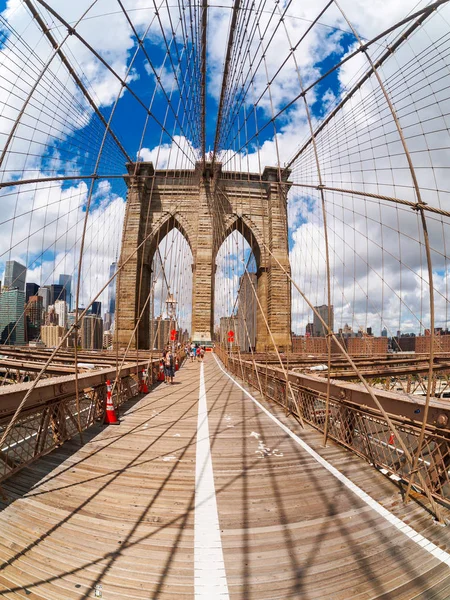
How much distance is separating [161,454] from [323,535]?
2.38 meters

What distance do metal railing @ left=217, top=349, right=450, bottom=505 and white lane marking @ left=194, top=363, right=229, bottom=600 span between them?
189 centimetres

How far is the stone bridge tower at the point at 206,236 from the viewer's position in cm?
2902

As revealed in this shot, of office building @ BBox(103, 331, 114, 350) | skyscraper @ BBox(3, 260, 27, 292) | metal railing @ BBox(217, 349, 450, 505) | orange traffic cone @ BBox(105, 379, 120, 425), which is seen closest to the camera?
metal railing @ BBox(217, 349, 450, 505)

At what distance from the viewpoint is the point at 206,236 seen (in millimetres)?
30547

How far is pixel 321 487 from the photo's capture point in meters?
A: 3.20

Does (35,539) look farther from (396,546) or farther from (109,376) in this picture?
(109,376)

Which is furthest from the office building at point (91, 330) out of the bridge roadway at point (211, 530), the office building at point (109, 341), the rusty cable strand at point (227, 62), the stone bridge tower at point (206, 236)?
the bridge roadway at point (211, 530)

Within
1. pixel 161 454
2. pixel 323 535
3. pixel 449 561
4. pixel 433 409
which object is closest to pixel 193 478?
pixel 161 454

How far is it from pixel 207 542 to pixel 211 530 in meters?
0.16

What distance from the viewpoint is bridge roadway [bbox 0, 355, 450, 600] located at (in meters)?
1.92

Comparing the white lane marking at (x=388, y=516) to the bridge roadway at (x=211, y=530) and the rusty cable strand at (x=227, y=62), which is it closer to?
the bridge roadway at (x=211, y=530)

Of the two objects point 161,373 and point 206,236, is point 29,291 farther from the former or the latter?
point 206,236

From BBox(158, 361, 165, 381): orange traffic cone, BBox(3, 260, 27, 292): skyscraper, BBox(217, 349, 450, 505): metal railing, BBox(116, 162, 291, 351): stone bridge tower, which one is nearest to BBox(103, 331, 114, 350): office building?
BBox(116, 162, 291, 351): stone bridge tower

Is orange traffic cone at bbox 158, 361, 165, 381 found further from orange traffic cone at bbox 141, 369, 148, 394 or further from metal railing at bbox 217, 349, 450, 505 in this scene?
metal railing at bbox 217, 349, 450, 505
